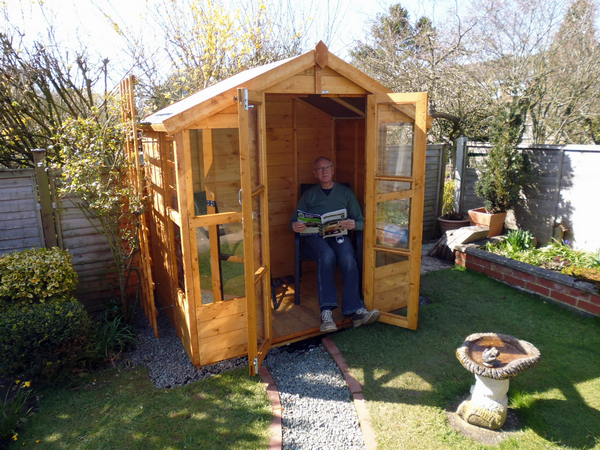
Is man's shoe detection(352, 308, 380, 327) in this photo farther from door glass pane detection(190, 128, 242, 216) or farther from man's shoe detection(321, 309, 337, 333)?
door glass pane detection(190, 128, 242, 216)

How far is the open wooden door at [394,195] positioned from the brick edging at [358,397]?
0.69 metres

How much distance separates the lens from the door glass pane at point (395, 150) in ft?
12.7

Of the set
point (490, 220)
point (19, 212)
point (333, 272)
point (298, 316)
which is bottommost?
point (298, 316)

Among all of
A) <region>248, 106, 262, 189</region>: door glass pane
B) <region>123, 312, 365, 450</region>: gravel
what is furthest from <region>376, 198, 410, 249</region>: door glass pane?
<region>248, 106, 262, 189</region>: door glass pane

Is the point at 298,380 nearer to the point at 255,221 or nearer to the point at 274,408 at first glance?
the point at 274,408

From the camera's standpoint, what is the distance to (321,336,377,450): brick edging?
2.77 metres

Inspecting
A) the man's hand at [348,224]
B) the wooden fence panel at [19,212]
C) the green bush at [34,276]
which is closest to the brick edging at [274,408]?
the man's hand at [348,224]

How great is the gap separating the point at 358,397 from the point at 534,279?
2.81 meters

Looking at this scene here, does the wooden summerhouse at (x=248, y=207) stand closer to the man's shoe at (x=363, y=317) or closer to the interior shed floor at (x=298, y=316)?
the interior shed floor at (x=298, y=316)

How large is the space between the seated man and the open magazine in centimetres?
5

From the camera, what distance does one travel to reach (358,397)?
10.4 feet

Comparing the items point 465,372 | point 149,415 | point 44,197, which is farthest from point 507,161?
point 44,197

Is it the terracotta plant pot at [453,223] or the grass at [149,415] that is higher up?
the terracotta plant pot at [453,223]

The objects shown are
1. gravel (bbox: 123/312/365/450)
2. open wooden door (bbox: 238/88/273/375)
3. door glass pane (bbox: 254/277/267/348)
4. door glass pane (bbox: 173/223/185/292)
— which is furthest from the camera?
door glass pane (bbox: 173/223/185/292)
